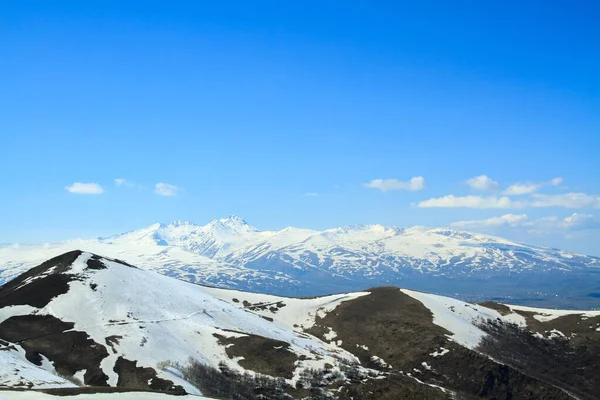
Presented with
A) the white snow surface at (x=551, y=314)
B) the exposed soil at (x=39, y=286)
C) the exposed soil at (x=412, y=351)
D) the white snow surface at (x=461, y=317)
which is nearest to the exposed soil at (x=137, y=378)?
the exposed soil at (x=412, y=351)

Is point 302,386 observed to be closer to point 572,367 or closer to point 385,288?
point 572,367

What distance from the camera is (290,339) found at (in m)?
141

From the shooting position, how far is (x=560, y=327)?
164750 millimetres

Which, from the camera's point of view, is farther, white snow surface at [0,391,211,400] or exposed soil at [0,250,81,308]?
exposed soil at [0,250,81,308]

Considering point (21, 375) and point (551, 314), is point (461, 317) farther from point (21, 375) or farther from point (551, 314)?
point (21, 375)

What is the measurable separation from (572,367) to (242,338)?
320 ft

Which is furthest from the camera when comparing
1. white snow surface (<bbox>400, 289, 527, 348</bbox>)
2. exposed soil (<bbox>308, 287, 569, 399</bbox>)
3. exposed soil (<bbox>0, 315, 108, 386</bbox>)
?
white snow surface (<bbox>400, 289, 527, 348</bbox>)

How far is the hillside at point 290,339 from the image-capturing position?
97562 mm

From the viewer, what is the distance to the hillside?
320ft

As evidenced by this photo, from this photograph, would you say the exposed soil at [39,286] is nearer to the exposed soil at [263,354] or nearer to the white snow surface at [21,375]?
the white snow surface at [21,375]

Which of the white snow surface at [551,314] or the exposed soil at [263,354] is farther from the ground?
the white snow surface at [551,314]

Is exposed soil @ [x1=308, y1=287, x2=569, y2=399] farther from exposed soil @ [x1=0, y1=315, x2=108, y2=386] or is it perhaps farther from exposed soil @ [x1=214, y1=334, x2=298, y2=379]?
exposed soil @ [x1=0, y1=315, x2=108, y2=386]

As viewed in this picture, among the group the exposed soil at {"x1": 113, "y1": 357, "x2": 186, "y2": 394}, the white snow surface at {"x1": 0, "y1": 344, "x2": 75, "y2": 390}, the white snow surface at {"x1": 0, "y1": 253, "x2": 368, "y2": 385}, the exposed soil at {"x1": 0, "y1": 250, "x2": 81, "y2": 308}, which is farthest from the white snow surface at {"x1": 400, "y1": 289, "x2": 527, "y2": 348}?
the exposed soil at {"x1": 0, "y1": 250, "x2": 81, "y2": 308}

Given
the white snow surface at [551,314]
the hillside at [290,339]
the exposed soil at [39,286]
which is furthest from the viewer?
the white snow surface at [551,314]
